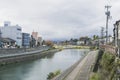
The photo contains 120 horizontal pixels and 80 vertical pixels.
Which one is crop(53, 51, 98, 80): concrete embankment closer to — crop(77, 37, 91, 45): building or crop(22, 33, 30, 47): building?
crop(22, 33, 30, 47): building

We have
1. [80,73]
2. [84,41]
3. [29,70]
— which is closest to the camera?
[80,73]

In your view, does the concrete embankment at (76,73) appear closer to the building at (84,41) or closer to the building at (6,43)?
the building at (6,43)

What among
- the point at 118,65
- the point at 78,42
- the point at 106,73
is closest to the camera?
the point at 118,65

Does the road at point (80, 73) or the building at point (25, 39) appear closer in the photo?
the road at point (80, 73)

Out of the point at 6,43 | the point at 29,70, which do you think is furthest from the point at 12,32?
the point at 29,70

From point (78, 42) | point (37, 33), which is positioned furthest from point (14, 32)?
point (78, 42)

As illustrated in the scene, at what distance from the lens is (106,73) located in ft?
60.1

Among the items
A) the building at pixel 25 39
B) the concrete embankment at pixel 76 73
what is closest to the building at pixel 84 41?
the building at pixel 25 39

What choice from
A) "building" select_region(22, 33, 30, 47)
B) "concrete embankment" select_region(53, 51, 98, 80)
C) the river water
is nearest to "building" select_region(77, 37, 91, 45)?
"building" select_region(22, 33, 30, 47)

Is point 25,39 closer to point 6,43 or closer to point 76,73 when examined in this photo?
point 6,43

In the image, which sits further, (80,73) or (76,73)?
(76,73)

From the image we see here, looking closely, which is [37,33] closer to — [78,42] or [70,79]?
[78,42]

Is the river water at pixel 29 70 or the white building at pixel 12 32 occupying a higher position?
the white building at pixel 12 32

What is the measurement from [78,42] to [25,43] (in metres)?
92.8
